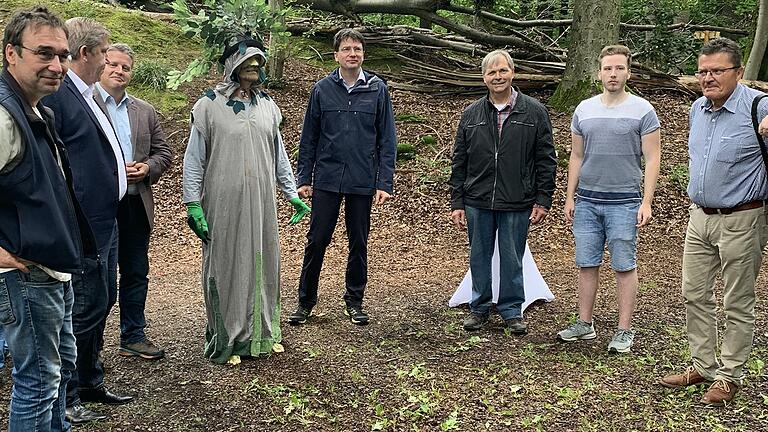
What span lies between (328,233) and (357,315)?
2.31 feet

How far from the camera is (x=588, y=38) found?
403 inches

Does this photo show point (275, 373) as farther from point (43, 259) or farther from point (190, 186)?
point (43, 259)

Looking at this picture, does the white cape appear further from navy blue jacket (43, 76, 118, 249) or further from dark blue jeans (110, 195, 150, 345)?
navy blue jacket (43, 76, 118, 249)

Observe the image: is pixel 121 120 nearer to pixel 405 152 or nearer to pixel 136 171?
pixel 136 171

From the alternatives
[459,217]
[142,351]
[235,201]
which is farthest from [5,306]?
[459,217]

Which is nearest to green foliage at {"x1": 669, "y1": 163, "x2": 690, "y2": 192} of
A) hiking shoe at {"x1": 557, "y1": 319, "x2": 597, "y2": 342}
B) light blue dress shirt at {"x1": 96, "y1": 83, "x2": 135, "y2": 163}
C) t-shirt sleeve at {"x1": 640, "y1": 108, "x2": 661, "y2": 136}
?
hiking shoe at {"x1": 557, "y1": 319, "x2": 597, "y2": 342}

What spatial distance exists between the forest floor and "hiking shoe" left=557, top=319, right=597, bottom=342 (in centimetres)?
6

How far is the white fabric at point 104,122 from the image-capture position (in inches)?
160

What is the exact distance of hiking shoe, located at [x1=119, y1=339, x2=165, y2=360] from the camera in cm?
515

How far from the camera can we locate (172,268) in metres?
7.90

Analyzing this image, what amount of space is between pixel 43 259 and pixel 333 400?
205 centimetres

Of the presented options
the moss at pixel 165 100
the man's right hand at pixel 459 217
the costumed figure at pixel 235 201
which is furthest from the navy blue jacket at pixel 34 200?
the moss at pixel 165 100

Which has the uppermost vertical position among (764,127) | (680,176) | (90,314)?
(764,127)

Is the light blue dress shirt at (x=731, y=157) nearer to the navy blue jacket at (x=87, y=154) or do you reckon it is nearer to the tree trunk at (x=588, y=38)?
the navy blue jacket at (x=87, y=154)
